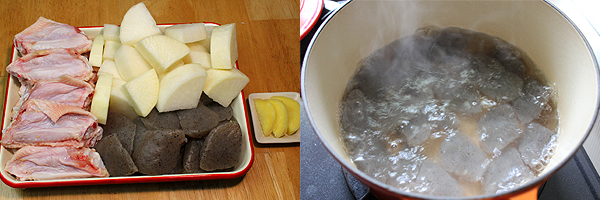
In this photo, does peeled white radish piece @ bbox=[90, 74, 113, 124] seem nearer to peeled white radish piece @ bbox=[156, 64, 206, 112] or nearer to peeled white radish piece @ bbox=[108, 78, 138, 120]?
peeled white radish piece @ bbox=[108, 78, 138, 120]

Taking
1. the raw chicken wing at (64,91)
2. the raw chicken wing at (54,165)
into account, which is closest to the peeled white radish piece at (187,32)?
the raw chicken wing at (64,91)

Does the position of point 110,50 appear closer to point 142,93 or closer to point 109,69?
point 109,69

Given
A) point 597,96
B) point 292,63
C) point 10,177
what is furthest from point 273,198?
point 597,96

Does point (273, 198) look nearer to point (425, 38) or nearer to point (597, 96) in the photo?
point (425, 38)

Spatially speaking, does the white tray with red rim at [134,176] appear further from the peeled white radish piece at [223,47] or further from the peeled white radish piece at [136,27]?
the peeled white radish piece at [136,27]

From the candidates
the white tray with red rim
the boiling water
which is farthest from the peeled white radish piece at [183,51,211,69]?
the boiling water

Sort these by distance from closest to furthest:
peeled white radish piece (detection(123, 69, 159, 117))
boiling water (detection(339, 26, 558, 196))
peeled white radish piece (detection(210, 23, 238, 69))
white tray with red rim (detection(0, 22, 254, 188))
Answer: boiling water (detection(339, 26, 558, 196)), white tray with red rim (detection(0, 22, 254, 188)), peeled white radish piece (detection(123, 69, 159, 117)), peeled white radish piece (detection(210, 23, 238, 69))

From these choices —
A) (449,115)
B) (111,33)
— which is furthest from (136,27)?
(449,115)
